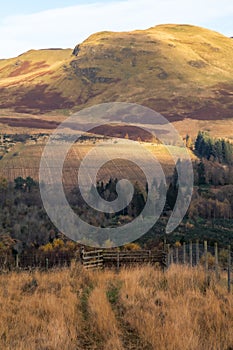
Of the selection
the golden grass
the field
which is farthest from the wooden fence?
the field

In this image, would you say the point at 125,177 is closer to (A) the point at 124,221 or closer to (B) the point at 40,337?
(A) the point at 124,221

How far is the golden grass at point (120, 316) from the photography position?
8.60m

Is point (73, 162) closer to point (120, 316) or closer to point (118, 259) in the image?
point (118, 259)

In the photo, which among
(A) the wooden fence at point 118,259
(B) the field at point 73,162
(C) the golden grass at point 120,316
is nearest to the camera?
(C) the golden grass at point 120,316

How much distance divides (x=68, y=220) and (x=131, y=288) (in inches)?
3016

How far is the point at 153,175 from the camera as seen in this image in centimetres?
12925

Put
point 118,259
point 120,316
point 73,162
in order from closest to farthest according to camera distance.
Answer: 1. point 120,316
2. point 118,259
3. point 73,162

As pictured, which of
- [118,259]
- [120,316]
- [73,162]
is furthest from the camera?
[73,162]

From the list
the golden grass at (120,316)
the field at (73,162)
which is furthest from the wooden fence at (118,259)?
the field at (73,162)

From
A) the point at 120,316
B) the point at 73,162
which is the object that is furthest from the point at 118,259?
the point at 73,162

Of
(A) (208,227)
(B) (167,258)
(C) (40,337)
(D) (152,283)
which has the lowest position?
(A) (208,227)

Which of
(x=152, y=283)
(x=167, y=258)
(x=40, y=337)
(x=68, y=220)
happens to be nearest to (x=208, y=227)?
(x=68, y=220)

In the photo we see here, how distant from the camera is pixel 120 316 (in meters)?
11.2

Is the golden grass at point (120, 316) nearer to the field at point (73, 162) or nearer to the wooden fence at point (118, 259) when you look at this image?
the wooden fence at point (118, 259)
